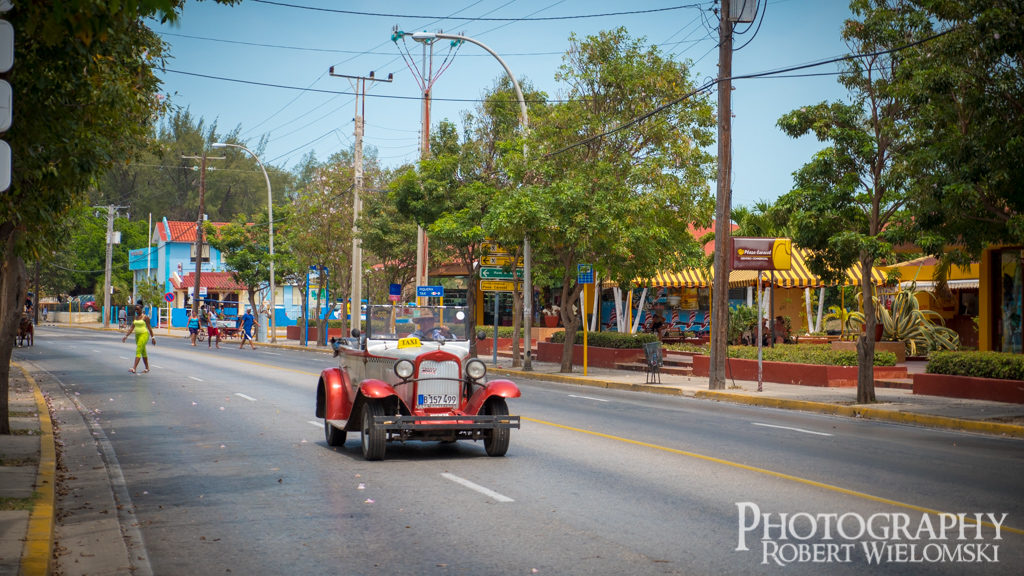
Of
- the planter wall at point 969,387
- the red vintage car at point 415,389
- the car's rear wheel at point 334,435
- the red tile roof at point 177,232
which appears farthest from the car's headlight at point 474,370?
the red tile roof at point 177,232

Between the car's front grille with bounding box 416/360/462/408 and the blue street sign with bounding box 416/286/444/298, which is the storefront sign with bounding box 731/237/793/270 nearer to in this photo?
the car's front grille with bounding box 416/360/462/408

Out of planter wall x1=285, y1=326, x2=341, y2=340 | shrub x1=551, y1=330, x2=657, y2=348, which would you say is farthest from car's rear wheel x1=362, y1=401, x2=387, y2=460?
planter wall x1=285, y1=326, x2=341, y2=340

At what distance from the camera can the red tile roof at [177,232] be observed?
282 ft

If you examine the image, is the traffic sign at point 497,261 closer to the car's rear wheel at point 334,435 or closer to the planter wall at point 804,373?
the planter wall at point 804,373

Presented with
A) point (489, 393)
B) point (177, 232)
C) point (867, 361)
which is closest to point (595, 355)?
point (867, 361)

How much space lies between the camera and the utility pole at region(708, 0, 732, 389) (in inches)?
943

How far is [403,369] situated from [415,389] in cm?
29

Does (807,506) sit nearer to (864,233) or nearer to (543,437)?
(543,437)

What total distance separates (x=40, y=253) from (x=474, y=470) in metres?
7.18

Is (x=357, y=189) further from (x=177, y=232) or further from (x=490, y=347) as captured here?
(x=177, y=232)

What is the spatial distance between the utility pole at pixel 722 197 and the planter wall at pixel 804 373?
2321mm

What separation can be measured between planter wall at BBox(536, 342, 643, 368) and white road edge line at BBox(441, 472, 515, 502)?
22414mm

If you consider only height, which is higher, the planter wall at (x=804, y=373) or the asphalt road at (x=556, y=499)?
the planter wall at (x=804, y=373)

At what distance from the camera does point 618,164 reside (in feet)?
99.7
